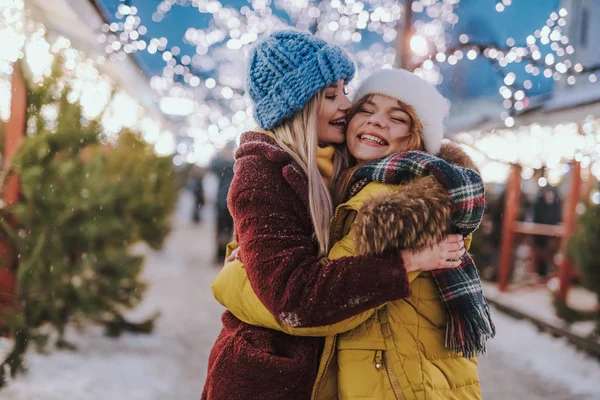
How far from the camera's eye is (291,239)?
4.80 feet

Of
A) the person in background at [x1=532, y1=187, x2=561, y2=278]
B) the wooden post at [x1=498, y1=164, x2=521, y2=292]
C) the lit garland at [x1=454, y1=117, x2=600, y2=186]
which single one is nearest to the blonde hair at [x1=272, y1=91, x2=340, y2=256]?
the lit garland at [x1=454, y1=117, x2=600, y2=186]

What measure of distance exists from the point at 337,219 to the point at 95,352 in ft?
13.4

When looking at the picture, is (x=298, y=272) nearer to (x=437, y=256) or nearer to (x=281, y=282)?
(x=281, y=282)

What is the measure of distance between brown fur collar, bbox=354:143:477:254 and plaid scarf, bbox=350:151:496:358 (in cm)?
5

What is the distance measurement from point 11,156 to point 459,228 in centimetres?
345

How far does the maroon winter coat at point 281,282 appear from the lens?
139 centimetres

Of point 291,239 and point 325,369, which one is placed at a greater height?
point 291,239

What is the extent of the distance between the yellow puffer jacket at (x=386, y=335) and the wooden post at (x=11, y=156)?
9.77 feet

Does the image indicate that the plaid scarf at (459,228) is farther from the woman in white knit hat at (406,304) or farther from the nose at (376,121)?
the nose at (376,121)

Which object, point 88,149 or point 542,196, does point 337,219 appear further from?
point 542,196

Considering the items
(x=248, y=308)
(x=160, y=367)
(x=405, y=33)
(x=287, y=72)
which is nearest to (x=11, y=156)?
(x=160, y=367)

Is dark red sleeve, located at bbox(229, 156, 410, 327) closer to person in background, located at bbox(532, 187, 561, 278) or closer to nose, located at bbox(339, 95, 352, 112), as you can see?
nose, located at bbox(339, 95, 352, 112)

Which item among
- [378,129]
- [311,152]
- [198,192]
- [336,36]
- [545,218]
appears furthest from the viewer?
[198,192]

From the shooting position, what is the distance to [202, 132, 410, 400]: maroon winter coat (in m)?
1.39
